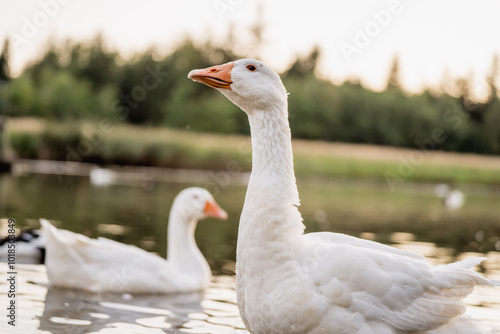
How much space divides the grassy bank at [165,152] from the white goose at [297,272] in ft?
102

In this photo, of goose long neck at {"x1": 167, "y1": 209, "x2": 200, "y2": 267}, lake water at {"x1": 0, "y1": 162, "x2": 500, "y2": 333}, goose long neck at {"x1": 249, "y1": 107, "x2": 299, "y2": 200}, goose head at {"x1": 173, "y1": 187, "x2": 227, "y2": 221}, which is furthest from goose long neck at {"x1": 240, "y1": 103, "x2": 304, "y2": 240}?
goose head at {"x1": 173, "y1": 187, "x2": 227, "y2": 221}

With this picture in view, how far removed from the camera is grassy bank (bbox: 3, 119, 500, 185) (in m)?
36.3

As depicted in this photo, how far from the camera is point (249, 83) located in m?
4.78

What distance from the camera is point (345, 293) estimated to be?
4.47 m

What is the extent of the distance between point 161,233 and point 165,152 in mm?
23866

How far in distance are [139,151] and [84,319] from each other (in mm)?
30903

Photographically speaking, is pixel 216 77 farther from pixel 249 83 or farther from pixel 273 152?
pixel 273 152

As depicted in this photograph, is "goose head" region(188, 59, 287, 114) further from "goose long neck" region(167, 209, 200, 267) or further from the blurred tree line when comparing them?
the blurred tree line

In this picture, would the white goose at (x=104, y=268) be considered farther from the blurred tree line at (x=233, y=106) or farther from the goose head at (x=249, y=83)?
the blurred tree line at (x=233, y=106)

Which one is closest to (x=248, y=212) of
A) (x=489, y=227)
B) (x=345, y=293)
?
(x=345, y=293)

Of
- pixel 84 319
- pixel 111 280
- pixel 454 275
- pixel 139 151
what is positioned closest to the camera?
pixel 454 275

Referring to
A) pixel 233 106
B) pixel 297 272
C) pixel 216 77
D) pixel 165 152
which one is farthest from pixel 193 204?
pixel 233 106

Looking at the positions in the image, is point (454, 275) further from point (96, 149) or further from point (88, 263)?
point (96, 149)

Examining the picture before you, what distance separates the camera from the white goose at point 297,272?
4.46 meters
